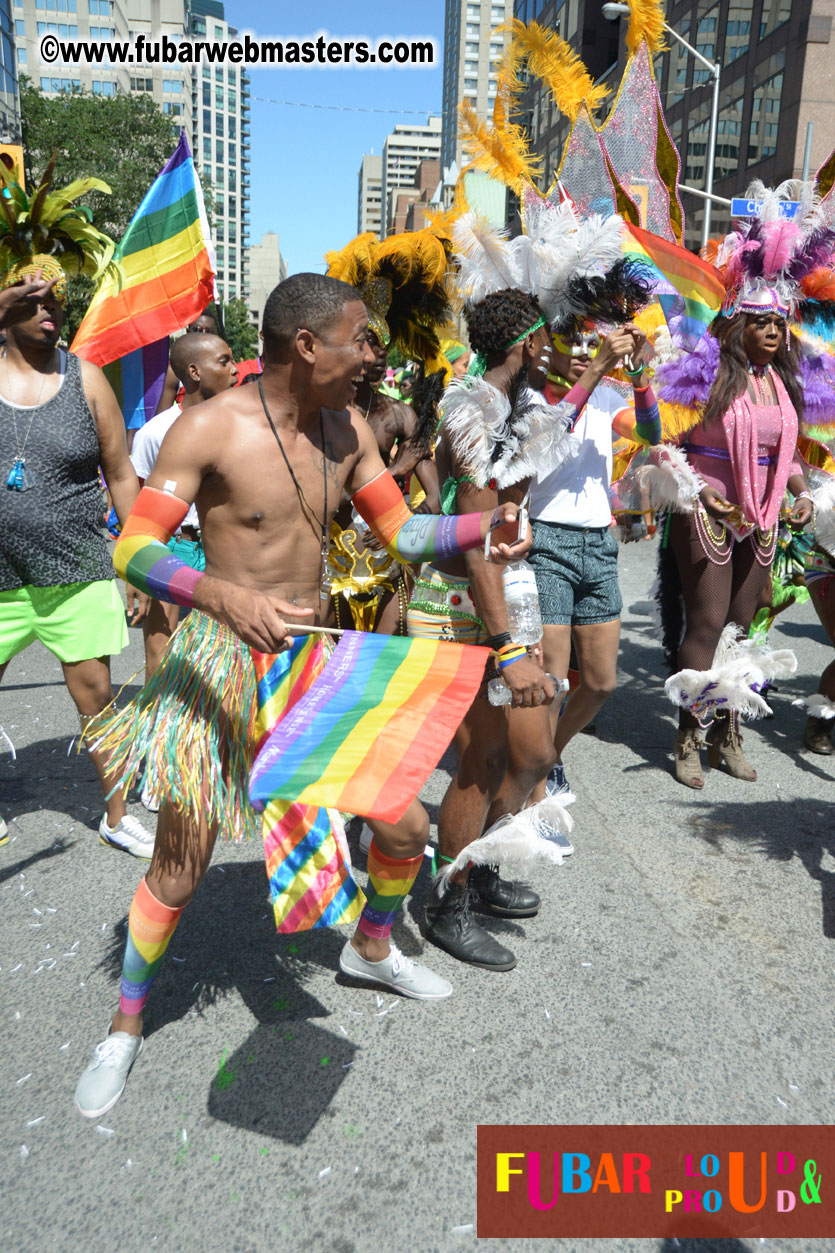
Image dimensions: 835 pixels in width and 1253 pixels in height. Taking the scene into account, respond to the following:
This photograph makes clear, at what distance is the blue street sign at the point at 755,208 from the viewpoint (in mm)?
4277

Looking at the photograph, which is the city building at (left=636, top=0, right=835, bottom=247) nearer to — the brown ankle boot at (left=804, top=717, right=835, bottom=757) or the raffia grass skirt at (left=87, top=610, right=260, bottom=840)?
the brown ankle boot at (left=804, top=717, right=835, bottom=757)

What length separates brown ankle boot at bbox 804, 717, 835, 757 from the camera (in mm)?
4969

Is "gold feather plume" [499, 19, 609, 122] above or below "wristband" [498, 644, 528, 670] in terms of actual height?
above

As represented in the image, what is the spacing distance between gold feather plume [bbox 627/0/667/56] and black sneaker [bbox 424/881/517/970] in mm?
3758

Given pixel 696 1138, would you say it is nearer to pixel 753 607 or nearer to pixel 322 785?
pixel 322 785

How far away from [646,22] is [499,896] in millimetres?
3875

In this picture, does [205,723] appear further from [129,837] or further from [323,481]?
[129,837]

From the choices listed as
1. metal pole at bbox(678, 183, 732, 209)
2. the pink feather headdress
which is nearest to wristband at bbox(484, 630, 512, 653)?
the pink feather headdress

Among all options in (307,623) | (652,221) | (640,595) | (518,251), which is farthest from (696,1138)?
(640,595)

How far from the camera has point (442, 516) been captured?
8.41ft

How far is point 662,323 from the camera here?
4.68 meters

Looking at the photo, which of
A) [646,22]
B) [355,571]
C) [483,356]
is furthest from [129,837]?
[646,22]

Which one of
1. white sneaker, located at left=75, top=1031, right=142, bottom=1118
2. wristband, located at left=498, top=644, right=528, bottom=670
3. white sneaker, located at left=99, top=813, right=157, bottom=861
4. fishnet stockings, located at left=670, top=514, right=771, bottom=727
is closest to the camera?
white sneaker, located at left=75, top=1031, right=142, bottom=1118

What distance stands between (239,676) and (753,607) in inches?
123
